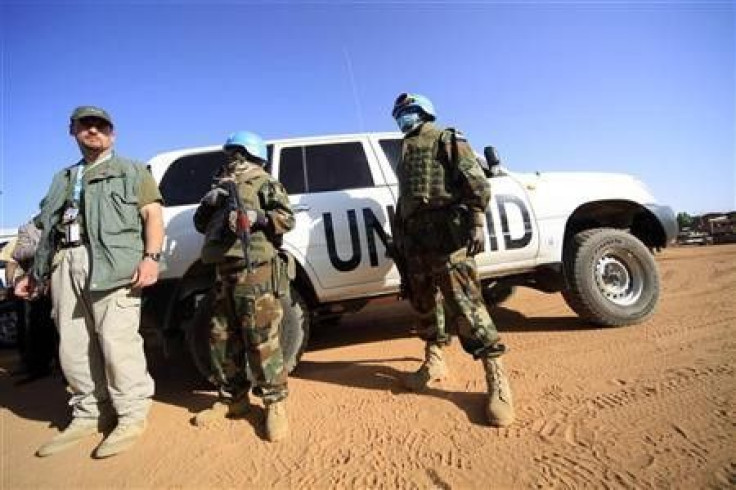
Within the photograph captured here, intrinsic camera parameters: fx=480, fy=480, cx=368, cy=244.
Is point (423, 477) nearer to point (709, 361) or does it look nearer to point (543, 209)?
point (709, 361)

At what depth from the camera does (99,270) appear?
299cm

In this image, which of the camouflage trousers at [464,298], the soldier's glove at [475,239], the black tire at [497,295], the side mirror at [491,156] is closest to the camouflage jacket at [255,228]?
the camouflage trousers at [464,298]

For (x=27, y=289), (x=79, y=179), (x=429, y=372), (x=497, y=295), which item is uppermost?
(x=79, y=179)

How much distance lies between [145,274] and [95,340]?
2.21 feet

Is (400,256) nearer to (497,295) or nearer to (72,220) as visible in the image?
(72,220)

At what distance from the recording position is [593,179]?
4.77 metres

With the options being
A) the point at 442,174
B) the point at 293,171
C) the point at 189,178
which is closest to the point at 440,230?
the point at 442,174

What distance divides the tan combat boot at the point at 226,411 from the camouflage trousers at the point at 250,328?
0.18 metres

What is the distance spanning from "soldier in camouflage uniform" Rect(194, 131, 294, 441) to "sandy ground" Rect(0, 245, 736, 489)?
33 cm

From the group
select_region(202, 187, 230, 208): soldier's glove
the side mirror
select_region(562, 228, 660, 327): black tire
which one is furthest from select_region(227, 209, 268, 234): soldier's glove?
select_region(562, 228, 660, 327): black tire

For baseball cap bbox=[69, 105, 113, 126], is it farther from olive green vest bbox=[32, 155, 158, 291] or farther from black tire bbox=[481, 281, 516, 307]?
black tire bbox=[481, 281, 516, 307]

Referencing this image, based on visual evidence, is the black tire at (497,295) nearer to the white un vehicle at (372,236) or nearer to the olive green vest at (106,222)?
the white un vehicle at (372,236)

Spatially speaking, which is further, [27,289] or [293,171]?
[293,171]

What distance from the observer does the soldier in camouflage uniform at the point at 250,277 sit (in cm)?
304
